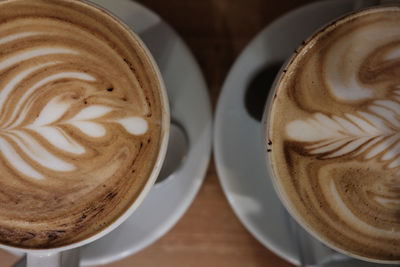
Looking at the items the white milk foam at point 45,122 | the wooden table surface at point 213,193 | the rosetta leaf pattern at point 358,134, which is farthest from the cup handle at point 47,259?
the rosetta leaf pattern at point 358,134

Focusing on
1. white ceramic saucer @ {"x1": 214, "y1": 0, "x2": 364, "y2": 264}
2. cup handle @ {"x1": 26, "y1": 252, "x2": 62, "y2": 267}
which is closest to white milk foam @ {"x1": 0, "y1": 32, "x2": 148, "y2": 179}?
cup handle @ {"x1": 26, "y1": 252, "x2": 62, "y2": 267}

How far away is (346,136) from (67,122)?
1.64 ft

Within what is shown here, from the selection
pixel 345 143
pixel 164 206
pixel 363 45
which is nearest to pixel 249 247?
pixel 164 206

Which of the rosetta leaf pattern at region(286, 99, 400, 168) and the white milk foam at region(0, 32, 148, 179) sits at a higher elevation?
the white milk foam at region(0, 32, 148, 179)

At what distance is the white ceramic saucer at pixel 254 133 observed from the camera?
95 cm

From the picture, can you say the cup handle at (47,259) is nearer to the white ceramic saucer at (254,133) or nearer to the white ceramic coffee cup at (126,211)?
the white ceramic coffee cup at (126,211)

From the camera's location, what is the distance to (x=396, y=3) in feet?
2.47

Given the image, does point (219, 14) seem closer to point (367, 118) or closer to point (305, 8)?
point (305, 8)

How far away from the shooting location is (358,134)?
2.47 feet

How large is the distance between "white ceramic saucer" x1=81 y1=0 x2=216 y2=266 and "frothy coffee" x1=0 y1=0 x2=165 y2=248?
0.20 metres

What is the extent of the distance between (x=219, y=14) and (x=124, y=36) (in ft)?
1.35

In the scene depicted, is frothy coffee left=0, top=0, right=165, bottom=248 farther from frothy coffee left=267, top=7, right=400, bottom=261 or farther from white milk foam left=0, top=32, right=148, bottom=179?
frothy coffee left=267, top=7, right=400, bottom=261

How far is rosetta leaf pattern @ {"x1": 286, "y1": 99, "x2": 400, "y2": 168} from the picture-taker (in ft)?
2.45

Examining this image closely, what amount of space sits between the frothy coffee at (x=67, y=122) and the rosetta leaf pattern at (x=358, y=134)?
0.27 metres
